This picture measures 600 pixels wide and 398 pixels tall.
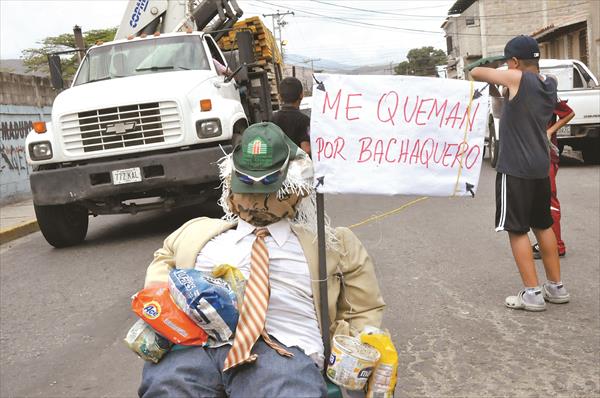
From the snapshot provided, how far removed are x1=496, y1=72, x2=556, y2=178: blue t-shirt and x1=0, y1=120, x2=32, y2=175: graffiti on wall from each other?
12059 mm

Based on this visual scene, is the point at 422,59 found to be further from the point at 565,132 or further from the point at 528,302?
the point at 528,302

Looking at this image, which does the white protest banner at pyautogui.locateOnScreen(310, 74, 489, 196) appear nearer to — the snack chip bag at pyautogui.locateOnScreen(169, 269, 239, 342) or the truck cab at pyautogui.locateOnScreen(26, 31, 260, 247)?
the snack chip bag at pyautogui.locateOnScreen(169, 269, 239, 342)

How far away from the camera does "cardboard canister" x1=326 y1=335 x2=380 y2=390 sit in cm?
231

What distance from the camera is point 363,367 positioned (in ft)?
7.57

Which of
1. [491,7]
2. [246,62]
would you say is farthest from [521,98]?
[491,7]

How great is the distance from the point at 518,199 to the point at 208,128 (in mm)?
4081

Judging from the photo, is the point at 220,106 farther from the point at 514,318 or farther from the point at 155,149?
the point at 514,318

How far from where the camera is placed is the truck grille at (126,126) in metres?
7.96

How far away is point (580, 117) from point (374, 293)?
37.9 ft

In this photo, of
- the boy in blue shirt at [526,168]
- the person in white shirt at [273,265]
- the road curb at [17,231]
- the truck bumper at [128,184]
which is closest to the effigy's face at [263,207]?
the person in white shirt at [273,265]

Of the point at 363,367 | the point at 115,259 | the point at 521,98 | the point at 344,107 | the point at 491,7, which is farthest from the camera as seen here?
the point at 491,7

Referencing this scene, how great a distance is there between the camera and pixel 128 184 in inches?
309

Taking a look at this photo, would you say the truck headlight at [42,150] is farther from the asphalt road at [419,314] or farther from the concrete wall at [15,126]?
the concrete wall at [15,126]

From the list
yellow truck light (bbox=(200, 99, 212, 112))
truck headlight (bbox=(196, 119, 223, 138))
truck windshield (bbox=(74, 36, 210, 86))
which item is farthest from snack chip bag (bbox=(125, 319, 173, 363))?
truck windshield (bbox=(74, 36, 210, 86))
